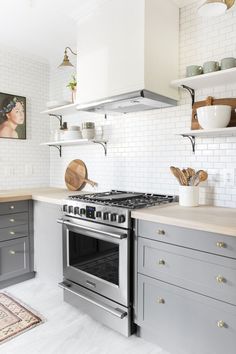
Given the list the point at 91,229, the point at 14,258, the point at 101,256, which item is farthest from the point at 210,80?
the point at 14,258

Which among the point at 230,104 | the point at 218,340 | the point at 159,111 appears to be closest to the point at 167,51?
the point at 159,111

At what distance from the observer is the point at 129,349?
6.13 feet

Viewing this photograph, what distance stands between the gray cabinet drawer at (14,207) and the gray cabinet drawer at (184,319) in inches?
61.1

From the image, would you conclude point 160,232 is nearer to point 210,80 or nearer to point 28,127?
point 210,80

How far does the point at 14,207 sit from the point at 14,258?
521 millimetres

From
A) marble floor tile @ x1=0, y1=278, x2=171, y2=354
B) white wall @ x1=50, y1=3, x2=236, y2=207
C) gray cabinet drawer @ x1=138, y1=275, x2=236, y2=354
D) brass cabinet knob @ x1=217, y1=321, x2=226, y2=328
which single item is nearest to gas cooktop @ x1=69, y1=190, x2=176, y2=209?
white wall @ x1=50, y1=3, x2=236, y2=207

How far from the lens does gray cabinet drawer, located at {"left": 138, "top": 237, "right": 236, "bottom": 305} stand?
1.49m

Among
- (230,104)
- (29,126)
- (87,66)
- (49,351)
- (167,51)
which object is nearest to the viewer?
(49,351)

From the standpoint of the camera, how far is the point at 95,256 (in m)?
2.21

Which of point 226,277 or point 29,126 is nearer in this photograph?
point 226,277

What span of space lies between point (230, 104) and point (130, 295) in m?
1.54

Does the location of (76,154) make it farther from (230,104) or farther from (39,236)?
(230,104)

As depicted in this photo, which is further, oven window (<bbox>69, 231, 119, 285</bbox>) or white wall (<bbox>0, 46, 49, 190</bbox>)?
white wall (<bbox>0, 46, 49, 190</bbox>)

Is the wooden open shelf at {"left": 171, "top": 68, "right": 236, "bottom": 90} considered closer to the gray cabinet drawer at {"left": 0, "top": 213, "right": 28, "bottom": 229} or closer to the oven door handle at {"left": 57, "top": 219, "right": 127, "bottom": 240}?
the oven door handle at {"left": 57, "top": 219, "right": 127, "bottom": 240}
